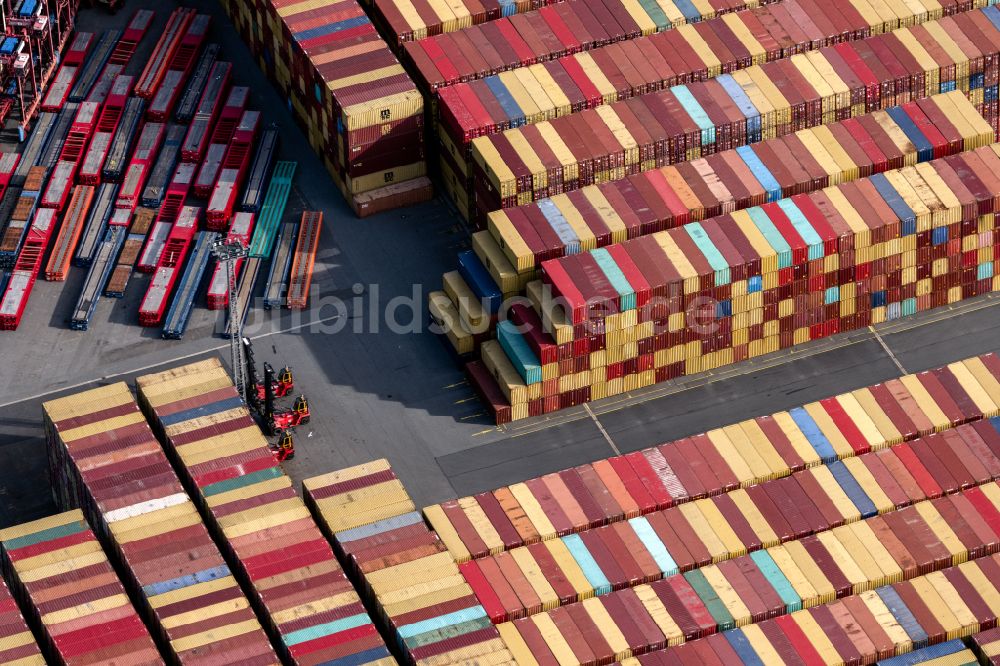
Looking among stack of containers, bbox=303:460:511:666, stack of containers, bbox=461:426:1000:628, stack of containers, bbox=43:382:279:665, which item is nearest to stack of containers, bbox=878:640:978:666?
stack of containers, bbox=461:426:1000:628

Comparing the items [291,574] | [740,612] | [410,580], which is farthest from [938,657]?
[291,574]

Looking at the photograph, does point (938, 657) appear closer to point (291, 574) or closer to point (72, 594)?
point (291, 574)

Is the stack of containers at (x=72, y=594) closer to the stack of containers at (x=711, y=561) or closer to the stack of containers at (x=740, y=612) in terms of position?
the stack of containers at (x=711, y=561)

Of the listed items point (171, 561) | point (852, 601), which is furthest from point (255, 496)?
point (852, 601)

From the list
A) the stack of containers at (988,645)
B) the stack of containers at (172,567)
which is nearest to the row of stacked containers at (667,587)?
the stack of containers at (988,645)

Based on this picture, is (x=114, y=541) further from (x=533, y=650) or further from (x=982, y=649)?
(x=982, y=649)
